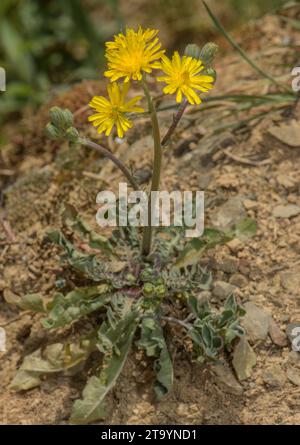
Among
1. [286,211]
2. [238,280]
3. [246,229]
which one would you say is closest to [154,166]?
[246,229]

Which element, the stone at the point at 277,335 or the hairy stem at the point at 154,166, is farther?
the stone at the point at 277,335

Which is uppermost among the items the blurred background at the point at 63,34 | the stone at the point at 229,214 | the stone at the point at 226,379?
the blurred background at the point at 63,34

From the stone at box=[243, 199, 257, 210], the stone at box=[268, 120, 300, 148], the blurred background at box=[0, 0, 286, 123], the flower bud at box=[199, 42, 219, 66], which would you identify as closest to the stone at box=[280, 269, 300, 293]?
the stone at box=[243, 199, 257, 210]

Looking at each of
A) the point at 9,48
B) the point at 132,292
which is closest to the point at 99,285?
the point at 132,292

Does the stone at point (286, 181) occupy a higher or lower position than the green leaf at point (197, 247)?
higher

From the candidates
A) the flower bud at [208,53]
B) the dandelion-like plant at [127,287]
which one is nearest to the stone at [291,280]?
the dandelion-like plant at [127,287]

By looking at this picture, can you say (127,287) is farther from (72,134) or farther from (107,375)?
(72,134)

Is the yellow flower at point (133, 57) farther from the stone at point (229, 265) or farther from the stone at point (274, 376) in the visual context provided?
the stone at point (274, 376)
